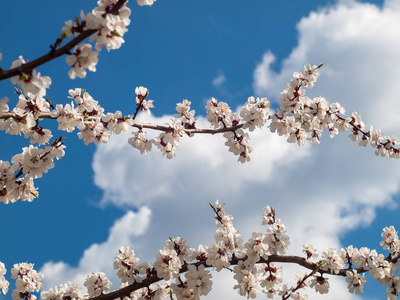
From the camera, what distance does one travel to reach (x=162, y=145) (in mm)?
7172

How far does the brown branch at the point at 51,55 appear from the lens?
13.8ft

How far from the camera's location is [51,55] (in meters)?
4.29

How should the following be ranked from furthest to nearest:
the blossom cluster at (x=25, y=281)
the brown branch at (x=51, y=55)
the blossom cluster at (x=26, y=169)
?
the blossom cluster at (x=25, y=281) → the blossom cluster at (x=26, y=169) → the brown branch at (x=51, y=55)

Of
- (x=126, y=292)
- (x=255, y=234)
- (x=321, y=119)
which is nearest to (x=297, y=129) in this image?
(x=321, y=119)

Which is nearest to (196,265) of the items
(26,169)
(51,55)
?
(26,169)

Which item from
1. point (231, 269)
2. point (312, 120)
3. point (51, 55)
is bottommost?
point (231, 269)

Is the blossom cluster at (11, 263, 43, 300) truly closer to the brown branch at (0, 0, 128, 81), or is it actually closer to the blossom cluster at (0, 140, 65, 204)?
the blossom cluster at (0, 140, 65, 204)

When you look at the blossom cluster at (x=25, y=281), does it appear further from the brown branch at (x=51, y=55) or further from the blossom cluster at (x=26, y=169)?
the brown branch at (x=51, y=55)

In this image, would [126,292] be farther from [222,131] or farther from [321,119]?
[321,119]

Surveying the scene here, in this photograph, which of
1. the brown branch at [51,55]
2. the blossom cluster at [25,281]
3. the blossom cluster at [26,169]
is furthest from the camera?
the blossom cluster at [25,281]

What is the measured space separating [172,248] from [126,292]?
97 cm

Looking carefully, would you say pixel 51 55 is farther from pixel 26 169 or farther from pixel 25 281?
pixel 25 281

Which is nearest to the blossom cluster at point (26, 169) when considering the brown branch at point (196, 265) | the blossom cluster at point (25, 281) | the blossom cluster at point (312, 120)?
the blossom cluster at point (25, 281)

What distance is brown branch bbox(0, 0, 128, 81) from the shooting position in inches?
166
